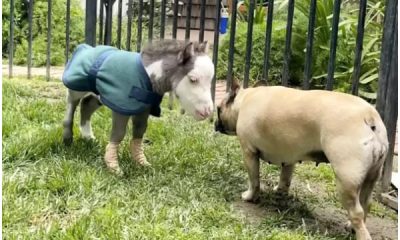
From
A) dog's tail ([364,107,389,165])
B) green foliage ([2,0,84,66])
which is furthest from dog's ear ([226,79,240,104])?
green foliage ([2,0,84,66])

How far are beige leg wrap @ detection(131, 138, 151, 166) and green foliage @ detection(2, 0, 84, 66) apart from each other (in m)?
5.43

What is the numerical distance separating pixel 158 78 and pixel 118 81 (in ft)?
0.80

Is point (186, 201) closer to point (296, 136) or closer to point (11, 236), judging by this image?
point (296, 136)

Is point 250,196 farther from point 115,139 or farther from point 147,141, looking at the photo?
point 147,141

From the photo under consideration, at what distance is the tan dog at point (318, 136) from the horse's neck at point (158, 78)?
1.49 feet

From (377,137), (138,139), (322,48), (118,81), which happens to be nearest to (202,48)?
(118,81)

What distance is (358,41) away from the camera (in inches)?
175

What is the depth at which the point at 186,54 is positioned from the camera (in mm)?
3791

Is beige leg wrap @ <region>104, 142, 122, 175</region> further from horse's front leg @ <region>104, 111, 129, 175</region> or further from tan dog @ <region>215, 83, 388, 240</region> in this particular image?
tan dog @ <region>215, 83, 388, 240</region>

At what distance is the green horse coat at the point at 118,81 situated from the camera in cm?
→ 388

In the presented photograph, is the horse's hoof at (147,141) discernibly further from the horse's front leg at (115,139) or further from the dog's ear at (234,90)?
the dog's ear at (234,90)

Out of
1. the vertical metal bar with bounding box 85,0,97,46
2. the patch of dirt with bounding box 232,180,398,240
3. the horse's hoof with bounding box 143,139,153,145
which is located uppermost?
the vertical metal bar with bounding box 85,0,97,46

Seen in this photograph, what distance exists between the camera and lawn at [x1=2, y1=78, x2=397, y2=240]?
3096 mm

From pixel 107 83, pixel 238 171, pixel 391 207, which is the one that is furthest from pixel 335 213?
pixel 107 83
